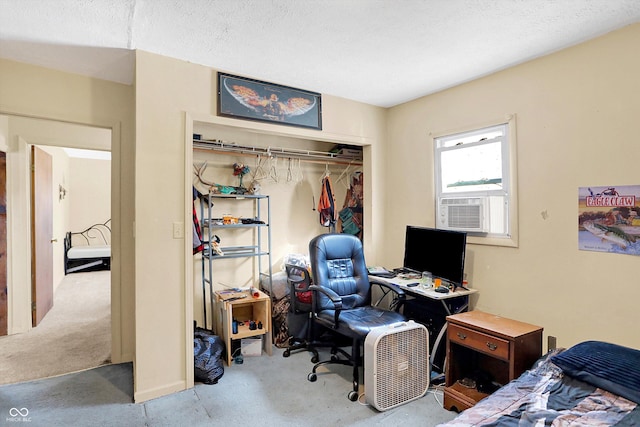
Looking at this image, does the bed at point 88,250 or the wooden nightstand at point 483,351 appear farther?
the bed at point 88,250

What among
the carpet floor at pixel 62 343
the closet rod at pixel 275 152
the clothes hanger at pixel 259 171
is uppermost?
the closet rod at pixel 275 152

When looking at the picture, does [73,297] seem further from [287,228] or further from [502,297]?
[502,297]

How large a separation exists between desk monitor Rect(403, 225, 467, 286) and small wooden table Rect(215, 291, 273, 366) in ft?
4.69

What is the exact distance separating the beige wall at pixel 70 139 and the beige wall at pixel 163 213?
0.58 meters

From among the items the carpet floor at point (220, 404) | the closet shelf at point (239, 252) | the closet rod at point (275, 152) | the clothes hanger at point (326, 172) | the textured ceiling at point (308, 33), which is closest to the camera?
the textured ceiling at point (308, 33)

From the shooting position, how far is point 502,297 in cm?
271

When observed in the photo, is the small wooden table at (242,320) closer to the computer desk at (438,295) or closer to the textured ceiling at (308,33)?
the computer desk at (438,295)

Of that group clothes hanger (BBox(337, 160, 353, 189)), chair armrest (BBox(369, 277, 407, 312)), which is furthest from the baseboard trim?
clothes hanger (BBox(337, 160, 353, 189))

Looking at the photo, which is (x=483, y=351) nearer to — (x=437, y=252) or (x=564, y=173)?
(x=437, y=252)

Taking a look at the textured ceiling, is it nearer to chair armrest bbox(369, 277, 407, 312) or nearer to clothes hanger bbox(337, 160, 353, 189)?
clothes hanger bbox(337, 160, 353, 189)

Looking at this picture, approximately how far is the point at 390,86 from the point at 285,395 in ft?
9.09

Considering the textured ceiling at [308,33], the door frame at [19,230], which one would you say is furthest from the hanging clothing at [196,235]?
the door frame at [19,230]

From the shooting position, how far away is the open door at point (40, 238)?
143 inches

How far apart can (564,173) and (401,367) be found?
1801 millimetres
